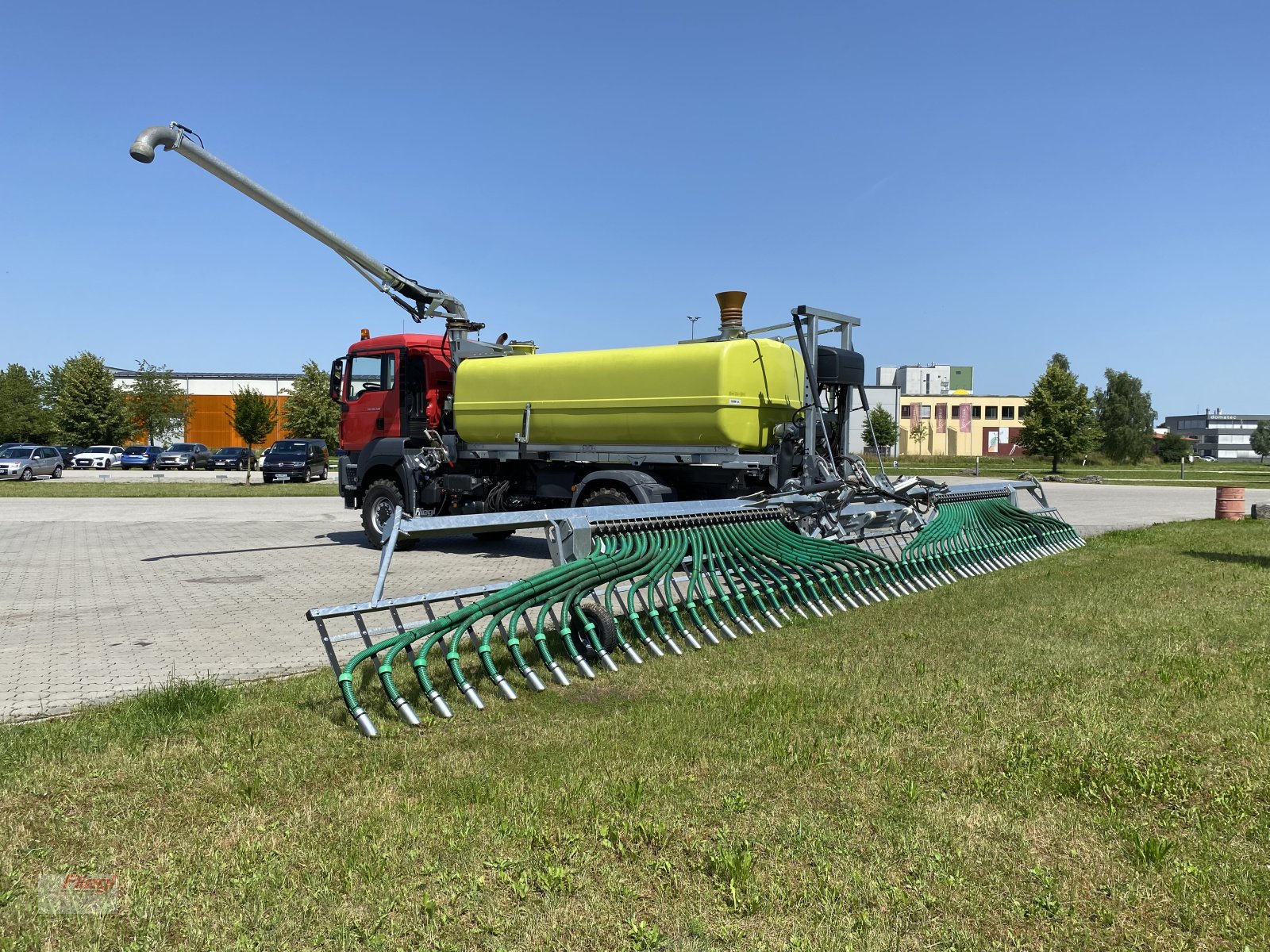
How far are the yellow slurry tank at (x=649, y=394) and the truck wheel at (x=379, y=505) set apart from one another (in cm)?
176

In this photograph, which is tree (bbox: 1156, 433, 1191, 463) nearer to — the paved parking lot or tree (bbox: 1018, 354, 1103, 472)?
tree (bbox: 1018, 354, 1103, 472)

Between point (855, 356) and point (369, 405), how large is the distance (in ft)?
22.9

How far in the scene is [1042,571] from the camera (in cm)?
988

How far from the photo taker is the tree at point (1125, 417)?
240 feet

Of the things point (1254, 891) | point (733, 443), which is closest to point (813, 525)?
point (733, 443)

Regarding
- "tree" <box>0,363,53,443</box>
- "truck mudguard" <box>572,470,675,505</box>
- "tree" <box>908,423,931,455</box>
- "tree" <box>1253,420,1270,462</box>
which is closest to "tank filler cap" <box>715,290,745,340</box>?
"truck mudguard" <box>572,470,675,505</box>

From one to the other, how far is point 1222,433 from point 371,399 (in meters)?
172

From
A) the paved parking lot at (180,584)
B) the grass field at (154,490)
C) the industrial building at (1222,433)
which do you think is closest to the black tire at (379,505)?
the paved parking lot at (180,584)

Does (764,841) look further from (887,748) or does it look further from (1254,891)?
(1254,891)

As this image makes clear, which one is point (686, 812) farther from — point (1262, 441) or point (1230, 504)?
point (1262, 441)

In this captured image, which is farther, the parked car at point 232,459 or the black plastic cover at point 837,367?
the parked car at point 232,459

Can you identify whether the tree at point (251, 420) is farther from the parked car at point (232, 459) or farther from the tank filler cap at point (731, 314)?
the tank filler cap at point (731, 314)

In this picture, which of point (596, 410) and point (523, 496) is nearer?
point (596, 410)

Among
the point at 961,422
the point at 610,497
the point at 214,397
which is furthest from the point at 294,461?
the point at 961,422
